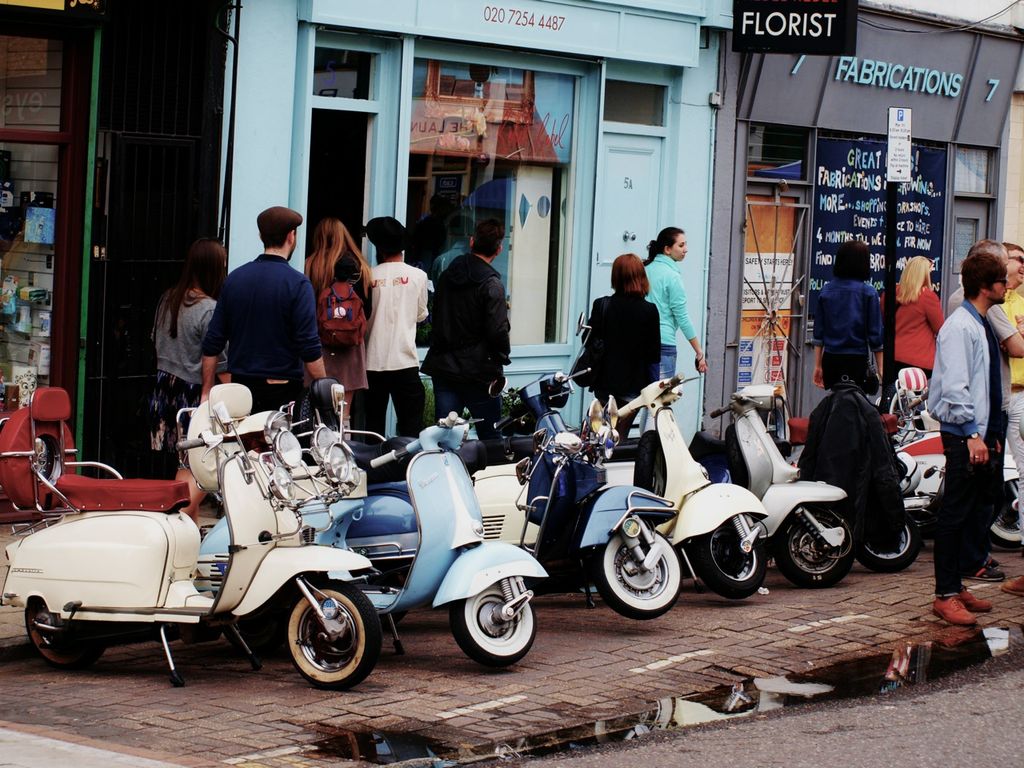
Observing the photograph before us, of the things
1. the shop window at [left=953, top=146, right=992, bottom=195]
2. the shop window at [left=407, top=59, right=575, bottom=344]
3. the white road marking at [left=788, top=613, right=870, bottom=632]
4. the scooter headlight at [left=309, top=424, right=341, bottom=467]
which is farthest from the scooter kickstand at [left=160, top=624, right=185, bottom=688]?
the shop window at [left=953, top=146, right=992, bottom=195]

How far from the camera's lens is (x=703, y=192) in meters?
16.1

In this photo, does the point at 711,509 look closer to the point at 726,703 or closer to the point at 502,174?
the point at 726,703

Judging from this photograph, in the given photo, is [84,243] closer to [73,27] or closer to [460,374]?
[73,27]

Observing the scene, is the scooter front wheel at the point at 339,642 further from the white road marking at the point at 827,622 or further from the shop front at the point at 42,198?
the shop front at the point at 42,198

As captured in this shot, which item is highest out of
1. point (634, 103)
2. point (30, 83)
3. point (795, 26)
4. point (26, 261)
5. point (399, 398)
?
point (795, 26)

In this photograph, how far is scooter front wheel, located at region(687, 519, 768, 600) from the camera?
9.33 meters

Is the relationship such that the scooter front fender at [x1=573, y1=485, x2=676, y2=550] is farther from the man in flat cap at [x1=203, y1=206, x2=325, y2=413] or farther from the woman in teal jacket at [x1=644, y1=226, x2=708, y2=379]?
the woman in teal jacket at [x1=644, y1=226, x2=708, y2=379]

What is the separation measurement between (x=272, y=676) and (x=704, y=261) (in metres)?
9.12

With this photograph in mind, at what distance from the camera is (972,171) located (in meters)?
20.3

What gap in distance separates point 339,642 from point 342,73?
661 centimetres

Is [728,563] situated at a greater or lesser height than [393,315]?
lesser

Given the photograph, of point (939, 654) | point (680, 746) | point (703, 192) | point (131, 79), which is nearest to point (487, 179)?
point (703, 192)

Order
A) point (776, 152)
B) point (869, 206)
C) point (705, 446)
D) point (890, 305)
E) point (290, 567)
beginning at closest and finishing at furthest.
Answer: point (290, 567), point (705, 446), point (890, 305), point (776, 152), point (869, 206)

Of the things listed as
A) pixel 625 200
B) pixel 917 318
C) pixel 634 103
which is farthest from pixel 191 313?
pixel 634 103
